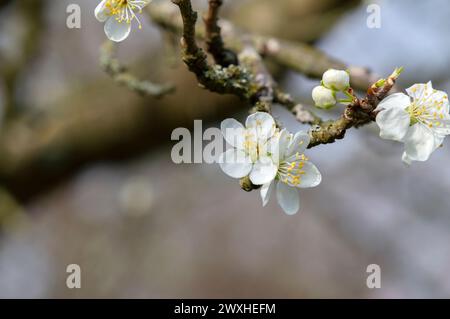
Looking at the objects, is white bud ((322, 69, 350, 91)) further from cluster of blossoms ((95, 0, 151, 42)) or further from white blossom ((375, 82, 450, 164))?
cluster of blossoms ((95, 0, 151, 42))

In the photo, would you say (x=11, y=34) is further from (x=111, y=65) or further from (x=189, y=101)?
(x=111, y=65)

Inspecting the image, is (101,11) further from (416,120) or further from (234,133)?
(416,120)

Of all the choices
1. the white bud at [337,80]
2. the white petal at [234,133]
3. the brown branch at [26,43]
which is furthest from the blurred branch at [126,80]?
the brown branch at [26,43]

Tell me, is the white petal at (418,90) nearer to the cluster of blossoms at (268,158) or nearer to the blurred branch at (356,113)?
the blurred branch at (356,113)

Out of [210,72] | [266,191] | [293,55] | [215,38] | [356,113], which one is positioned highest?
[293,55]

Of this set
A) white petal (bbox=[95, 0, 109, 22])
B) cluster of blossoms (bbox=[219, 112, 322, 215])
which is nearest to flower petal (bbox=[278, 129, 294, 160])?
cluster of blossoms (bbox=[219, 112, 322, 215])

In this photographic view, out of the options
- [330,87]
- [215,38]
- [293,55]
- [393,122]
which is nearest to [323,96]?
[330,87]
